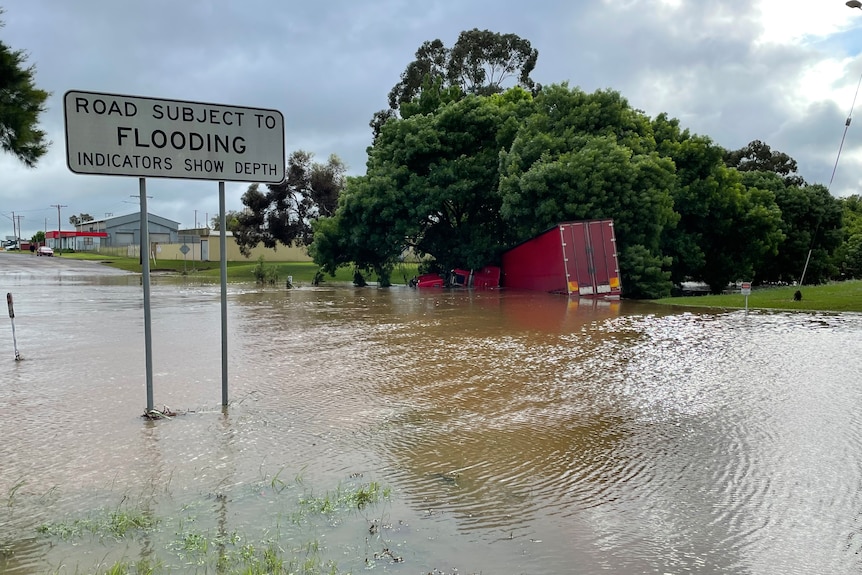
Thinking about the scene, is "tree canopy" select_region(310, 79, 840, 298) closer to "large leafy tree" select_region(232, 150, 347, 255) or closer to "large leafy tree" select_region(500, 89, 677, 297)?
"large leafy tree" select_region(500, 89, 677, 297)

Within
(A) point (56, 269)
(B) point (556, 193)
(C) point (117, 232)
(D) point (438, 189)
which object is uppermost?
(C) point (117, 232)

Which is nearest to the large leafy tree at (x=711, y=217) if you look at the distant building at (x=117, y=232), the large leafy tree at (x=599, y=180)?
the large leafy tree at (x=599, y=180)

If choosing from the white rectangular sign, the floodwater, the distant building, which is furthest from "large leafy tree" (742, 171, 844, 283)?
the distant building

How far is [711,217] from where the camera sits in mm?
30891

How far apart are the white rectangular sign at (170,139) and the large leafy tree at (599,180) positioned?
1929cm

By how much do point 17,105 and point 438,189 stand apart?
54.0 ft

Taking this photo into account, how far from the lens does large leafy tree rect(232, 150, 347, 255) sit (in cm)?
5769

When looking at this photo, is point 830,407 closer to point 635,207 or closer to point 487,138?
point 635,207

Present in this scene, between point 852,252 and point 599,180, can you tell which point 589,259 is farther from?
point 852,252

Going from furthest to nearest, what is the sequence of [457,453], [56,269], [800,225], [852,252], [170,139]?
[56,269] → [852,252] → [800,225] → [170,139] → [457,453]

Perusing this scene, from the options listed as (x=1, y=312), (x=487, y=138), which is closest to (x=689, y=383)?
(x=1, y=312)

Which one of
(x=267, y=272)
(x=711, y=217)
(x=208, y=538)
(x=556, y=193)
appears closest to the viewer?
(x=208, y=538)

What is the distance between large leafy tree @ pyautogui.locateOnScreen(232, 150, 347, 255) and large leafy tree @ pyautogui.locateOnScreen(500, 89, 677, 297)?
32.4 m

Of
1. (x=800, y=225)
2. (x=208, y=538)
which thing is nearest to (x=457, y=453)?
(x=208, y=538)
